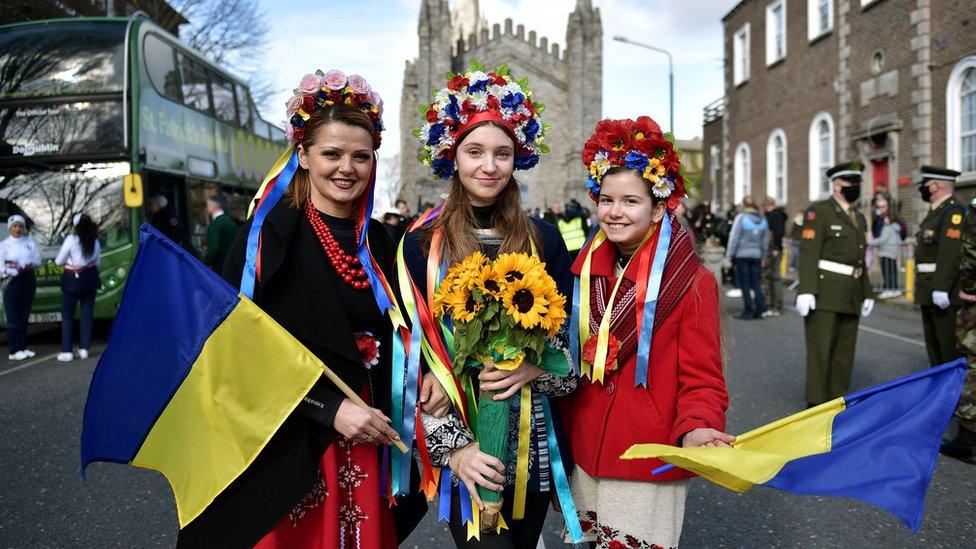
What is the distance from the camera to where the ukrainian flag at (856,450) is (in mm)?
1877

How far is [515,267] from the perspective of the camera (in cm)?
203

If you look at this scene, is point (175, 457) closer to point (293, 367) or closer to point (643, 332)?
point (293, 367)

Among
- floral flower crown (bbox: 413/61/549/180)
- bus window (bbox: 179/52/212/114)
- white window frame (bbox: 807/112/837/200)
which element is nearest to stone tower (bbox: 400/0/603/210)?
white window frame (bbox: 807/112/837/200)

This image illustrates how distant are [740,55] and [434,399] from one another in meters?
30.3

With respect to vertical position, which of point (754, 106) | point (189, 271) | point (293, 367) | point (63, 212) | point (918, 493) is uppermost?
point (754, 106)

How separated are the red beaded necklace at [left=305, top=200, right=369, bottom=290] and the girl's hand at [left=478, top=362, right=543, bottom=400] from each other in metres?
0.53

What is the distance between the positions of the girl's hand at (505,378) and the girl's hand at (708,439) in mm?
515

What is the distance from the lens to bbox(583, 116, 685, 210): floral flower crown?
234 centimetres

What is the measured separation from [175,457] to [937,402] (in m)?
2.25

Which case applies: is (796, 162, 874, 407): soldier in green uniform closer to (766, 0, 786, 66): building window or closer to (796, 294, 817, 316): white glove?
(796, 294, 817, 316): white glove

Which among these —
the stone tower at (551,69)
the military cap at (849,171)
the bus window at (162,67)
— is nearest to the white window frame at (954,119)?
the military cap at (849,171)

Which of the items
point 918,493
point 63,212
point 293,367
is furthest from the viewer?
point 63,212

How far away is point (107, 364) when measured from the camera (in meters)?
2.12

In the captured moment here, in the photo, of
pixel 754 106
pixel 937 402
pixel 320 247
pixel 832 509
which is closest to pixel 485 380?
pixel 320 247
